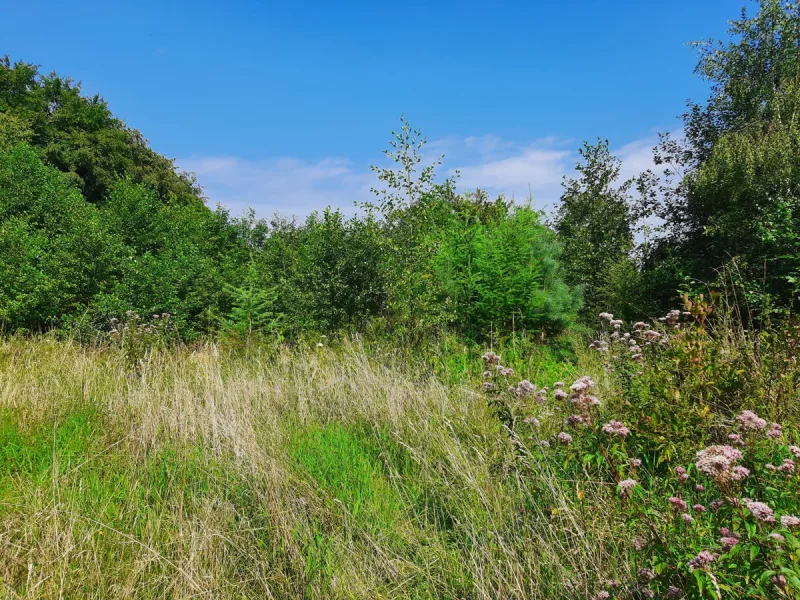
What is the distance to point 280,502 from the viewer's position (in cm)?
260

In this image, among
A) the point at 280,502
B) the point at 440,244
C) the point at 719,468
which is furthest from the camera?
the point at 440,244

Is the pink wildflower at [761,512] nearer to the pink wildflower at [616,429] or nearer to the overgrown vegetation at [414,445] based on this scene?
the overgrown vegetation at [414,445]

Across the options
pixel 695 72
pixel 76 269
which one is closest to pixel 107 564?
pixel 76 269

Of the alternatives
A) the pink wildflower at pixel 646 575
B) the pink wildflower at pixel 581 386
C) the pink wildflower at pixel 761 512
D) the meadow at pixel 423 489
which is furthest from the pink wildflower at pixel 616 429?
the pink wildflower at pixel 761 512

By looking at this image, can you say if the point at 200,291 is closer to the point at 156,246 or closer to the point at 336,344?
the point at 156,246

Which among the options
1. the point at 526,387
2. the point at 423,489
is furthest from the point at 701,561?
the point at 423,489

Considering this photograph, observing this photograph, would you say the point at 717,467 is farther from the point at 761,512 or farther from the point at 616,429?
the point at 616,429

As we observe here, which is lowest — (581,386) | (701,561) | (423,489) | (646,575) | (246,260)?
(423,489)

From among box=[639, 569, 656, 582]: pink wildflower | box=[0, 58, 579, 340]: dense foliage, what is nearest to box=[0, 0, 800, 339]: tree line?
box=[0, 58, 579, 340]: dense foliage

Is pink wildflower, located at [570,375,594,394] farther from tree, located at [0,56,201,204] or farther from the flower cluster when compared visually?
tree, located at [0,56,201,204]

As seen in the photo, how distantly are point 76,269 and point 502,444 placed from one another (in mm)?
14092

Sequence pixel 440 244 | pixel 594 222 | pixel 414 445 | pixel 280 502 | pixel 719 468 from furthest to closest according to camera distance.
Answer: pixel 594 222 → pixel 440 244 → pixel 414 445 → pixel 280 502 → pixel 719 468

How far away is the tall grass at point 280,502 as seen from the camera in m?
2.07

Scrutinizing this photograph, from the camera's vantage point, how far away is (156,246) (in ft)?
69.2
